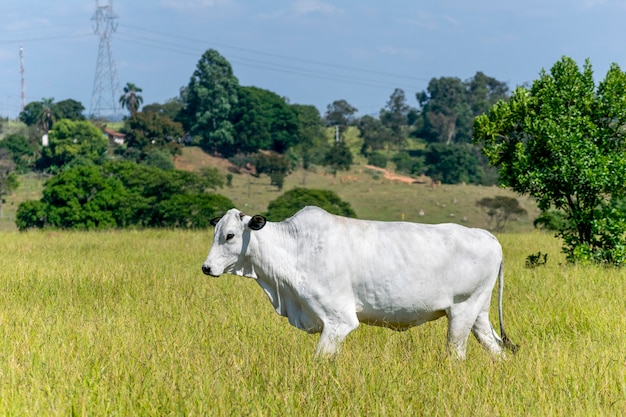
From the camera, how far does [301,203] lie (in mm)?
37031

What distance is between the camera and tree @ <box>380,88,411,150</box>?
9949 centimetres

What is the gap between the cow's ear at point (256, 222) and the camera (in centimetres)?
695

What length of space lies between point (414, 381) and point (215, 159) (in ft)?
246

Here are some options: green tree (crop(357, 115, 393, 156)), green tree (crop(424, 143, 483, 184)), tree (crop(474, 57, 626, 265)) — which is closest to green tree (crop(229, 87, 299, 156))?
green tree (crop(357, 115, 393, 156))

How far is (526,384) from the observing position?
6234 mm

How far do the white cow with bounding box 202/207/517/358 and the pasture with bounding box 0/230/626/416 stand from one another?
385mm

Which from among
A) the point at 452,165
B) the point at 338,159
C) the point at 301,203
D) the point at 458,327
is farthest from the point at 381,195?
the point at 458,327

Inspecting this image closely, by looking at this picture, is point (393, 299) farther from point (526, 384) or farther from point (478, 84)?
point (478, 84)

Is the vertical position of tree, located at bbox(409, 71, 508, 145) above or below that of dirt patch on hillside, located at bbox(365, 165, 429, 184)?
above

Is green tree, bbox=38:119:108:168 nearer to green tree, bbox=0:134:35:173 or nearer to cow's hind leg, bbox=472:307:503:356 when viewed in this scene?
green tree, bbox=0:134:35:173

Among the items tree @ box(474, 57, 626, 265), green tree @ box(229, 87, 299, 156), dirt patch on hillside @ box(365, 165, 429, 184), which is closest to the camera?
tree @ box(474, 57, 626, 265)

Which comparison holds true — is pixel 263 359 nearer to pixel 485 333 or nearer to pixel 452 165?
pixel 485 333

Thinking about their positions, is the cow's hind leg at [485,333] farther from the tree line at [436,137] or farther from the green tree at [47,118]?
the green tree at [47,118]

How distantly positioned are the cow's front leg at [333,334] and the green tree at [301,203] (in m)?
28.9
